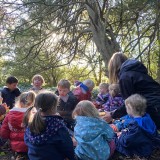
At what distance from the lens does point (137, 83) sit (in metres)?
3.95

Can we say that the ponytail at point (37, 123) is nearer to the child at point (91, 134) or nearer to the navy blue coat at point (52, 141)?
the navy blue coat at point (52, 141)

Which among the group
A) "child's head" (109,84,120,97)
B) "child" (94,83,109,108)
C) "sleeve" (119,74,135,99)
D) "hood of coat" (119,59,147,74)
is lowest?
"child" (94,83,109,108)

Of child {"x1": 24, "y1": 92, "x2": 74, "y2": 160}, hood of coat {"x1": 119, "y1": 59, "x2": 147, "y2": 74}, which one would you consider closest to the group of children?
child {"x1": 24, "y1": 92, "x2": 74, "y2": 160}

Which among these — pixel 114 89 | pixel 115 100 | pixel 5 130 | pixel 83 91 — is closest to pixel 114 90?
pixel 114 89

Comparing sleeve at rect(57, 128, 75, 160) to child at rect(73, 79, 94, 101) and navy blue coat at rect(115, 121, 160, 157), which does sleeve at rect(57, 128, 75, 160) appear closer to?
navy blue coat at rect(115, 121, 160, 157)

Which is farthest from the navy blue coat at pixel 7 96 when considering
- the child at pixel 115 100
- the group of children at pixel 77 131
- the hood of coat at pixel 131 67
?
the hood of coat at pixel 131 67

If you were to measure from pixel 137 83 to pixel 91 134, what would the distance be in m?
0.91

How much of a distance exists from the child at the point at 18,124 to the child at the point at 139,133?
55.9 inches

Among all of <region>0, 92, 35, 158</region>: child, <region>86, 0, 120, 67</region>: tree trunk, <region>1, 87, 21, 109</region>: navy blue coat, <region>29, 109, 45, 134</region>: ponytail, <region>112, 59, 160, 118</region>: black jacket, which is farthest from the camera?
<region>86, 0, 120, 67</region>: tree trunk

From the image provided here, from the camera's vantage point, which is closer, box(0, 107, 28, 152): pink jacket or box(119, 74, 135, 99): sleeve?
box(119, 74, 135, 99): sleeve

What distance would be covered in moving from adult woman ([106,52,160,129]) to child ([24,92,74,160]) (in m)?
1.10

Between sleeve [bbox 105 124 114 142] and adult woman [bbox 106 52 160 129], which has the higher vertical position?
adult woman [bbox 106 52 160 129]

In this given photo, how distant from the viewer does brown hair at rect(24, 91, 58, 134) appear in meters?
3.13

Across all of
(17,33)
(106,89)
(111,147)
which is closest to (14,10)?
(17,33)
